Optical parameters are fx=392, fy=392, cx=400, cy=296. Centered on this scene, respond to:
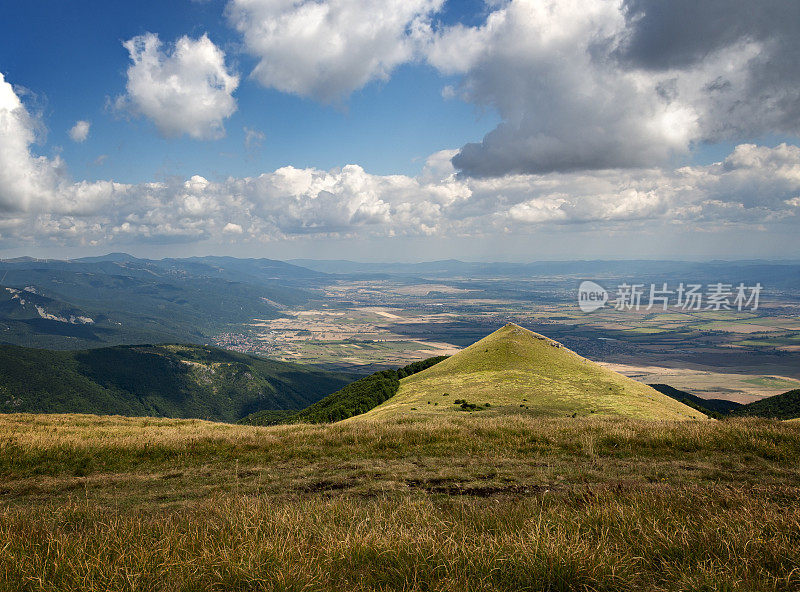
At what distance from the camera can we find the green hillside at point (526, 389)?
124ft

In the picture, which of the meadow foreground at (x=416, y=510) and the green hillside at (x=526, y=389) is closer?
the meadow foreground at (x=416, y=510)

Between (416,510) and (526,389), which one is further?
(526,389)

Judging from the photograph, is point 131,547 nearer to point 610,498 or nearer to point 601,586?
point 601,586

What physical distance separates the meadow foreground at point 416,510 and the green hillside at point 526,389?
755 inches

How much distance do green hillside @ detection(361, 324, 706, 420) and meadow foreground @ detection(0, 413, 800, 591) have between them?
1917cm

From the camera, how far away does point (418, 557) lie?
215 inches

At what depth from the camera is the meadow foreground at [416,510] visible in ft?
16.9

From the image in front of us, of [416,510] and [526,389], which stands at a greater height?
[416,510]

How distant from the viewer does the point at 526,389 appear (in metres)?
45.2

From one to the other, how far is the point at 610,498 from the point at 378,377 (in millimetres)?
73156

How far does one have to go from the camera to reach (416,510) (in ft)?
25.9

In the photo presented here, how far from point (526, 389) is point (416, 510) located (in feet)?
133

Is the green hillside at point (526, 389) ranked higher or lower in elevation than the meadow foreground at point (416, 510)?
lower

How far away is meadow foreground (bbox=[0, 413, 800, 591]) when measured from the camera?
16.9 ft
